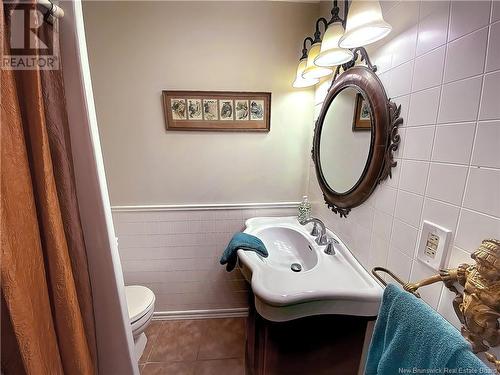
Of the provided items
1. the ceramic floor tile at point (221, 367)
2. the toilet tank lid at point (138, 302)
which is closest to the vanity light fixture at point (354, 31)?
the toilet tank lid at point (138, 302)

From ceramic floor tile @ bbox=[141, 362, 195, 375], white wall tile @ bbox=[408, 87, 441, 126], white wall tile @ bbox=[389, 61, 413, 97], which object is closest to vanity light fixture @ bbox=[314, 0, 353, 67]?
white wall tile @ bbox=[389, 61, 413, 97]

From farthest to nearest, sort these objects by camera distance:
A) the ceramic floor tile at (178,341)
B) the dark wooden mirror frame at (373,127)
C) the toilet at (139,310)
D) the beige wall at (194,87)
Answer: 1. the ceramic floor tile at (178,341)
2. the beige wall at (194,87)
3. the toilet at (139,310)
4. the dark wooden mirror frame at (373,127)

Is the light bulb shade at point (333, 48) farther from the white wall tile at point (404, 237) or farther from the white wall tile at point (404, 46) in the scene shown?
the white wall tile at point (404, 237)

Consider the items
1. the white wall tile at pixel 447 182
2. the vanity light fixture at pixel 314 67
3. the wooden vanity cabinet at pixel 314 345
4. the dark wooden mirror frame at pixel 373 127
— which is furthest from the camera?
the vanity light fixture at pixel 314 67

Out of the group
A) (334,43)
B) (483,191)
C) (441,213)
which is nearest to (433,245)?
(441,213)

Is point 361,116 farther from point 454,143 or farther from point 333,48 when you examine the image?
point 454,143

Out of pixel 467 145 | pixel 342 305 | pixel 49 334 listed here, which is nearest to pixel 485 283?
pixel 467 145

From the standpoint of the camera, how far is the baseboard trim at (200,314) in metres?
1.71

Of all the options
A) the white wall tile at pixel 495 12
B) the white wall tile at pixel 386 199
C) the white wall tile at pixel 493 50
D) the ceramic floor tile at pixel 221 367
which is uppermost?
the white wall tile at pixel 495 12

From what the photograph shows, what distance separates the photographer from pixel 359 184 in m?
0.94

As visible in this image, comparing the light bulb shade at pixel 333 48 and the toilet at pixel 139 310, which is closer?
the light bulb shade at pixel 333 48

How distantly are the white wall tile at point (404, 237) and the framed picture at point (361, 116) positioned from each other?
404mm

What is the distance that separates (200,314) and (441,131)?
1871 millimetres

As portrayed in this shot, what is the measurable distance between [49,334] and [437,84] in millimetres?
1263
